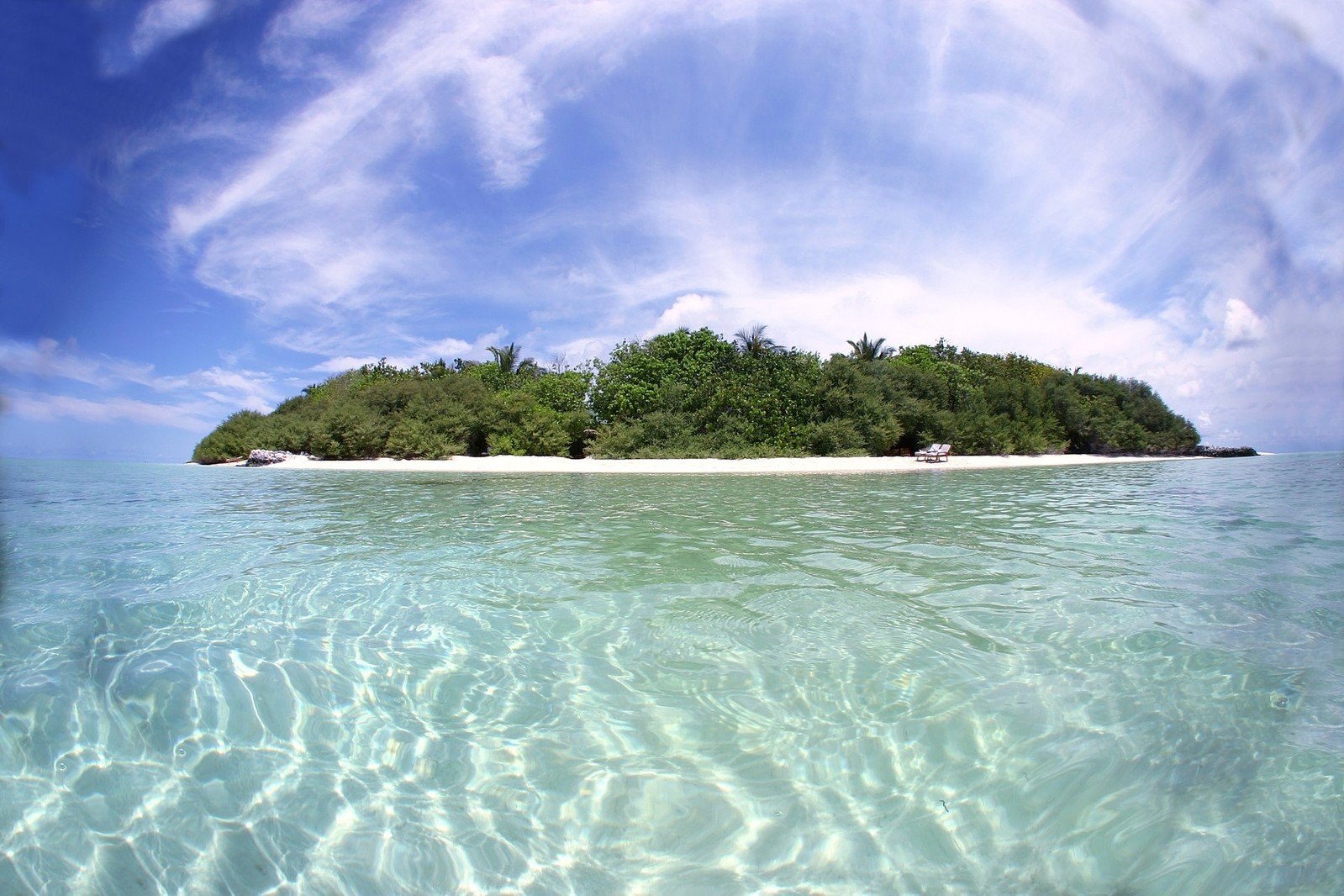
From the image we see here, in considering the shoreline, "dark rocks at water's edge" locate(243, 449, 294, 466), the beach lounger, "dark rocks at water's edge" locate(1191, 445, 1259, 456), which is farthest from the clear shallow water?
"dark rocks at water's edge" locate(1191, 445, 1259, 456)

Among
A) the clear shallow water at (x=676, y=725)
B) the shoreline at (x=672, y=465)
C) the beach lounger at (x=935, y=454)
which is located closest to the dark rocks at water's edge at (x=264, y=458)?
the shoreline at (x=672, y=465)

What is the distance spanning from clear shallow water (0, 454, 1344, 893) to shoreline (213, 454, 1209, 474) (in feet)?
60.8

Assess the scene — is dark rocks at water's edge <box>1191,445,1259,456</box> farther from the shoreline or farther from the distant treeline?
the shoreline

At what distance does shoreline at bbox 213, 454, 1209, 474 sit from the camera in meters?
24.6

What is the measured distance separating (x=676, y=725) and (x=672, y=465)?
22957mm

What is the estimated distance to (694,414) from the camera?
30.3 metres

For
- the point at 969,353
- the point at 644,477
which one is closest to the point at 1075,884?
the point at 644,477

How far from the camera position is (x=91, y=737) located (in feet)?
9.04

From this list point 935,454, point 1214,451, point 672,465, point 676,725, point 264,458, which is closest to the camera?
point 676,725

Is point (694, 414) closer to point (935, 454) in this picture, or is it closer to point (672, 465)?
point (672, 465)

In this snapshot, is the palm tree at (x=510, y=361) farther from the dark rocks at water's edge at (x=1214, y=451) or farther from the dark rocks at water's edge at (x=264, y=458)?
the dark rocks at water's edge at (x=1214, y=451)

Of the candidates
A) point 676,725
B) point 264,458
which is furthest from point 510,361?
point 676,725

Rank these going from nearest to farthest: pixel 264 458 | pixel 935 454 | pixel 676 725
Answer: pixel 676 725 → pixel 935 454 → pixel 264 458

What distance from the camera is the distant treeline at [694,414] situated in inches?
1180
